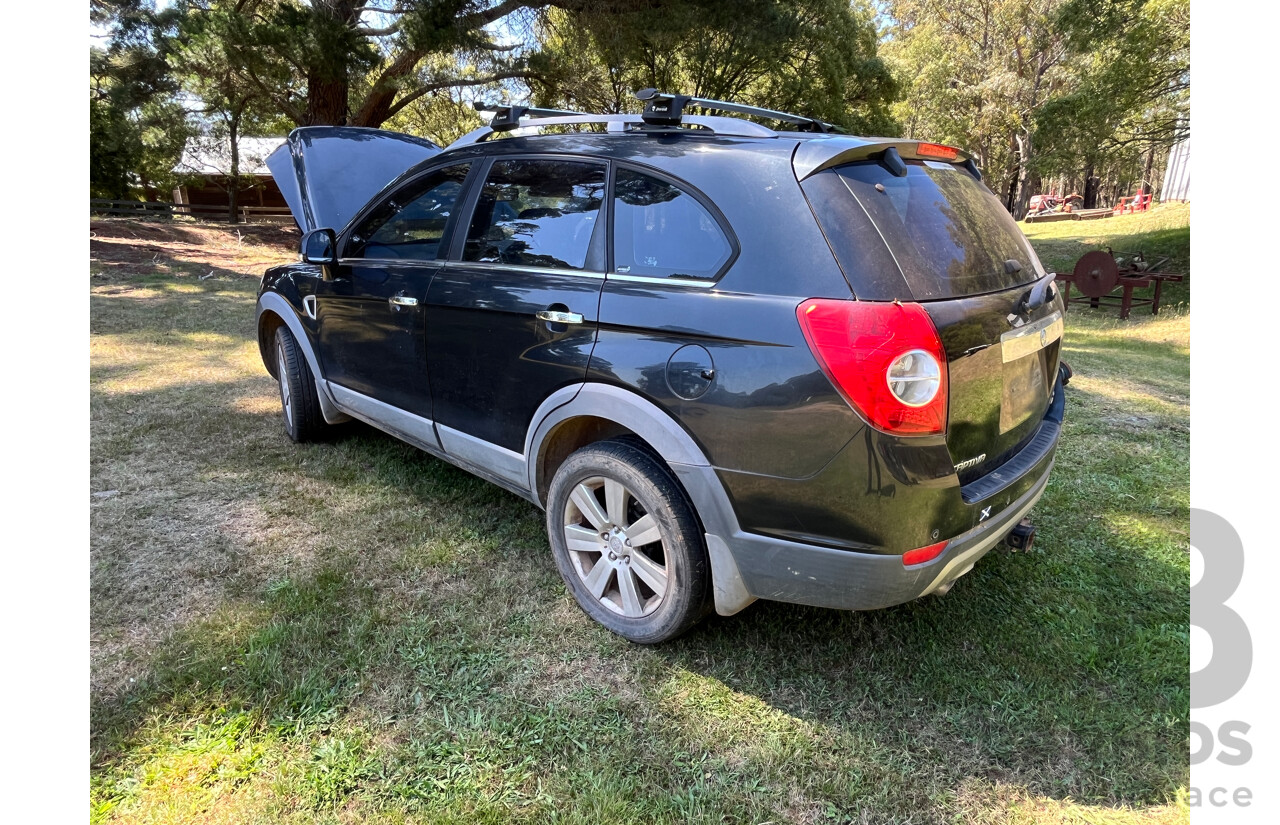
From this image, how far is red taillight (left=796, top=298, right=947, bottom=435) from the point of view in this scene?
1.93 metres

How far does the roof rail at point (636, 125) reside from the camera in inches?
97.4

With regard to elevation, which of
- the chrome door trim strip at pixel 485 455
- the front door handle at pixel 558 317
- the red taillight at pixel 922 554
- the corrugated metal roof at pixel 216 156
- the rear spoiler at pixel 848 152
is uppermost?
the corrugated metal roof at pixel 216 156

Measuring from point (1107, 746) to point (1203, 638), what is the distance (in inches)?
33.9

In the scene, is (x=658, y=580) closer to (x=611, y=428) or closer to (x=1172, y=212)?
(x=611, y=428)

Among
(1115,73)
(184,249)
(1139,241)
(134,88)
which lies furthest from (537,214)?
(1139,241)

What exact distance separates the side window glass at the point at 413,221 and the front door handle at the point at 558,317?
34.9 inches

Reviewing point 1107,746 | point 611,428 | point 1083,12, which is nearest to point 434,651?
point 611,428

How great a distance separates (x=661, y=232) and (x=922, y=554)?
1322 mm

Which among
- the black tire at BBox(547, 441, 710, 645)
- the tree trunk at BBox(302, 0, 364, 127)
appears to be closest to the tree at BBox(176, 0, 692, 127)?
the tree trunk at BBox(302, 0, 364, 127)

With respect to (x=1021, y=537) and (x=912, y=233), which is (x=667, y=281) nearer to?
(x=912, y=233)

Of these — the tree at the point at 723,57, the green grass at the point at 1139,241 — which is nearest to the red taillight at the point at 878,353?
the tree at the point at 723,57

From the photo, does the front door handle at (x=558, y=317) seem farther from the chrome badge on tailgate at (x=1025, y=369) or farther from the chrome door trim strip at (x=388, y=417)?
the chrome badge on tailgate at (x=1025, y=369)

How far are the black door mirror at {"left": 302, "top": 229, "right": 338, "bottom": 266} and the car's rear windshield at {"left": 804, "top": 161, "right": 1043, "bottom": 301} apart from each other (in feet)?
8.89

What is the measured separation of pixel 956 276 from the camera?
2.19 m
